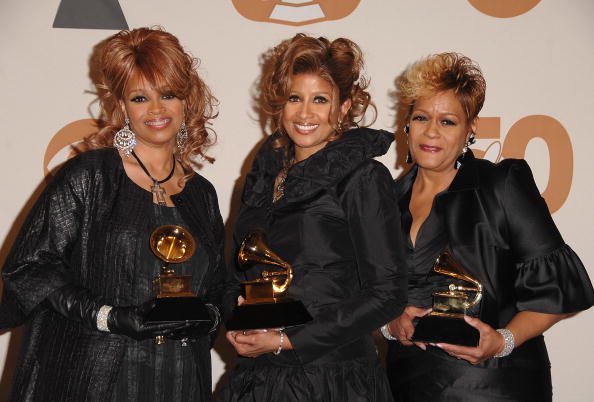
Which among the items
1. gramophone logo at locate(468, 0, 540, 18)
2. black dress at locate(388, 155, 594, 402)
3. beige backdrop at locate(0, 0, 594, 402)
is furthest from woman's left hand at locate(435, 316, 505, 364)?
gramophone logo at locate(468, 0, 540, 18)

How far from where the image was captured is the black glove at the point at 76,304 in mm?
2268

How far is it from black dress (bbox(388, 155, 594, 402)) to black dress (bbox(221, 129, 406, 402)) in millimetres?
252

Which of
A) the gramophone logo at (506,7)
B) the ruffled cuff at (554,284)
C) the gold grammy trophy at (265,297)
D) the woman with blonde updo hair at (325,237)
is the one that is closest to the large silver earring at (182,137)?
the woman with blonde updo hair at (325,237)

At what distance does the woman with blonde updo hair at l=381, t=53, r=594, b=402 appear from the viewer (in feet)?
7.64

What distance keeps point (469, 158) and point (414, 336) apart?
0.81 meters

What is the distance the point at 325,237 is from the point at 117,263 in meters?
0.79

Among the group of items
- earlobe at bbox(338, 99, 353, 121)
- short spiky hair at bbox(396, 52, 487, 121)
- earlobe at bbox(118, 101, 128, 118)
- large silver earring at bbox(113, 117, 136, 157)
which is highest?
short spiky hair at bbox(396, 52, 487, 121)

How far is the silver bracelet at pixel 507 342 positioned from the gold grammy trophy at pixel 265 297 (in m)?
0.71

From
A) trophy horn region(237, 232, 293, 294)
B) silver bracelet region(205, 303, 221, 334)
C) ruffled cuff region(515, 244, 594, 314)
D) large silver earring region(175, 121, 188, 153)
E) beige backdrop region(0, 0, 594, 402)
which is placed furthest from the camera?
beige backdrop region(0, 0, 594, 402)

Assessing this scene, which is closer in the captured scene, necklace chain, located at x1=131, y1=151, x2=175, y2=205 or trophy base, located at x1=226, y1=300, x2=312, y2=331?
trophy base, located at x1=226, y1=300, x2=312, y2=331

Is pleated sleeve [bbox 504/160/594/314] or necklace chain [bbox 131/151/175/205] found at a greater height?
necklace chain [bbox 131/151/175/205]

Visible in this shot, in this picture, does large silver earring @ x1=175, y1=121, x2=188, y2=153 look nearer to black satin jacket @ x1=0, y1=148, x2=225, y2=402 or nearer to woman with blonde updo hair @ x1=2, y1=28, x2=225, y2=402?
woman with blonde updo hair @ x1=2, y1=28, x2=225, y2=402

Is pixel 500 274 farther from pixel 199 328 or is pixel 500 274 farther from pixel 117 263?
pixel 117 263

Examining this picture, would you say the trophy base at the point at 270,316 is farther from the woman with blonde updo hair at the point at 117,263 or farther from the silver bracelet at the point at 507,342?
the silver bracelet at the point at 507,342
